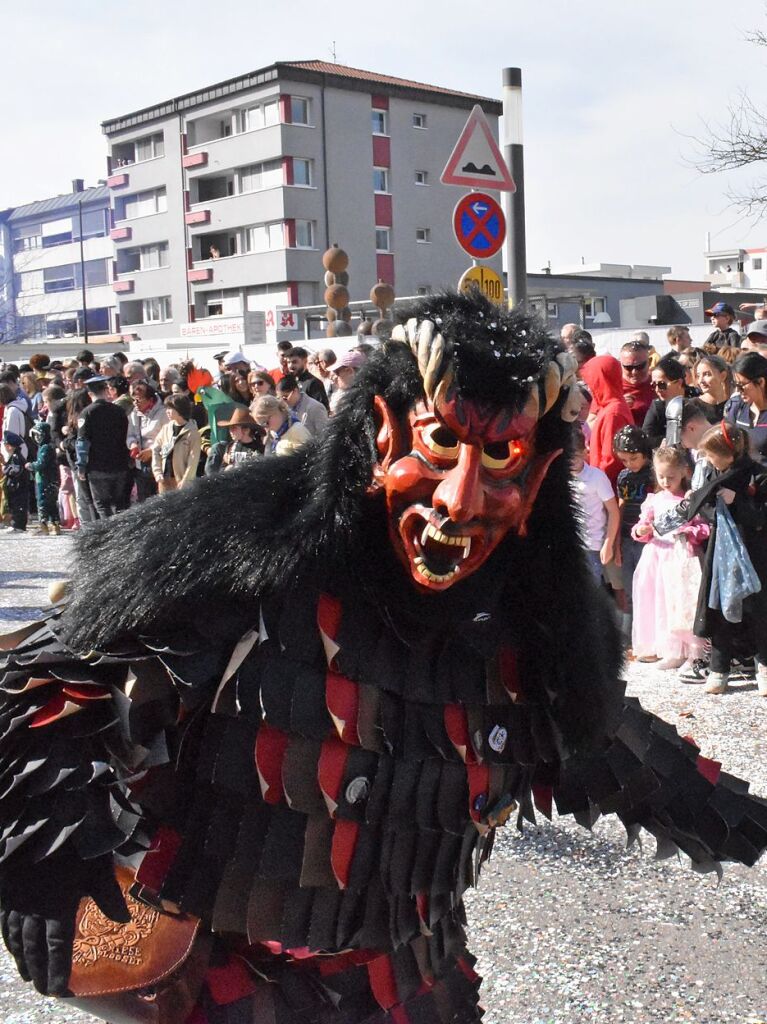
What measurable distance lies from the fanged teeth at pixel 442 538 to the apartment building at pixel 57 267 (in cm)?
5352

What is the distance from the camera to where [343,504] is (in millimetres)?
1525

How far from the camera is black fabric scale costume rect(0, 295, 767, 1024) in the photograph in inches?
57.9

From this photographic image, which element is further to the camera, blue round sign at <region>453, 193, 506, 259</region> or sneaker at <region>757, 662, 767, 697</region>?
blue round sign at <region>453, 193, 506, 259</region>

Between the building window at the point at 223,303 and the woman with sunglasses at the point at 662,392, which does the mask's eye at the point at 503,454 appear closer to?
the woman with sunglasses at the point at 662,392

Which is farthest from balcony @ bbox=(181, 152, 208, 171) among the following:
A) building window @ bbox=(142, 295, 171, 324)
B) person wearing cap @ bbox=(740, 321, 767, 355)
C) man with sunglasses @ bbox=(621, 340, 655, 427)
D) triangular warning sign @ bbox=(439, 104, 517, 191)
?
person wearing cap @ bbox=(740, 321, 767, 355)

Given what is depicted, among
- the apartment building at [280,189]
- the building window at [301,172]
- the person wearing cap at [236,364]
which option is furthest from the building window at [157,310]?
the person wearing cap at [236,364]

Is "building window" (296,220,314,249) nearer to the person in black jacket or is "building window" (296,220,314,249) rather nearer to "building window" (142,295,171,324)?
"building window" (142,295,171,324)

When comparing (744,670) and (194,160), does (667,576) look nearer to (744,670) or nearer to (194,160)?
(744,670)

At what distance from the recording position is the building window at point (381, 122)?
38719 millimetres

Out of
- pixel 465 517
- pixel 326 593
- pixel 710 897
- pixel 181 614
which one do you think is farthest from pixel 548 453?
pixel 710 897

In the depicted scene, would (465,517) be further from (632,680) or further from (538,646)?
(632,680)

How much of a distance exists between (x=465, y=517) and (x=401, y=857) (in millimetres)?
519

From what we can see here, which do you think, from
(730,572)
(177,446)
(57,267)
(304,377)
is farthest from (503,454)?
(57,267)

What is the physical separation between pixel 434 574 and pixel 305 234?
121 ft
